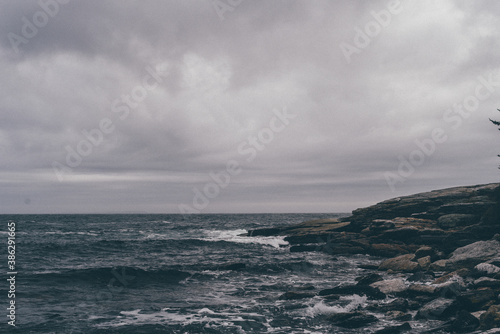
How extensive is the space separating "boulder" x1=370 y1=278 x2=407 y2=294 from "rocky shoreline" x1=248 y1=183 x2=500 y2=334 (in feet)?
0.19

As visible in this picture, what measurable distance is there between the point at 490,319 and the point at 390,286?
6.85 meters

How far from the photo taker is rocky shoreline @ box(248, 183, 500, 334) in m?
15.4

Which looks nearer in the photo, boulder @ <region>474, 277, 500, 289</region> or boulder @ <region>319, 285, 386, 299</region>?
boulder @ <region>474, 277, 500, 289</region>

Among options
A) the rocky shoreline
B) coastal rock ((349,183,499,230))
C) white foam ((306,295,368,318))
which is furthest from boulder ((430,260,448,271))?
coastal rock ((349,183,499,230))

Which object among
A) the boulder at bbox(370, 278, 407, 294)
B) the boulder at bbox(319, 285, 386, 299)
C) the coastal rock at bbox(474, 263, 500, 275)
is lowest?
the boulder at bbox(319, 285, 386, 299)

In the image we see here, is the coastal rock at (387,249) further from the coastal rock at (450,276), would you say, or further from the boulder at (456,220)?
the coastal rock at (450,276)

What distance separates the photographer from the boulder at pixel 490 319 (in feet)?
43.0

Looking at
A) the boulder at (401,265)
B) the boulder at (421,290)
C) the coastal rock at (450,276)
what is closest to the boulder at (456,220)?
the boulder at (401,265)

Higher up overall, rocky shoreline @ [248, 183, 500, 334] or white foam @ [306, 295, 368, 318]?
rocky shoreline @ [248, 183, 500, 334]

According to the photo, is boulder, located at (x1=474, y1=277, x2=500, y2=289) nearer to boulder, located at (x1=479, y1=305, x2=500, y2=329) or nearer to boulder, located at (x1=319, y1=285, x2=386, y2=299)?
boulder, located at (x1=479, y1=305, x2=500, y2=329)

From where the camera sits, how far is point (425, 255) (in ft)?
94.6

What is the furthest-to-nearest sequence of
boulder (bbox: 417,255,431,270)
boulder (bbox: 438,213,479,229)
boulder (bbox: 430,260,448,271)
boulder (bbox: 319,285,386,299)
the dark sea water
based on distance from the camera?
boulder (bbox: 438,213,479,229) < boulder (bbox: 417,255,431,270) < boulder (bbox: 430,260,448,271) < boulder (bbox: 319,285,386,299) < the dark sea water

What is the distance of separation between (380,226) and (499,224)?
12294 mm

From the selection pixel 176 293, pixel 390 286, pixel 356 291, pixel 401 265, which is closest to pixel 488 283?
pixel 390 286
